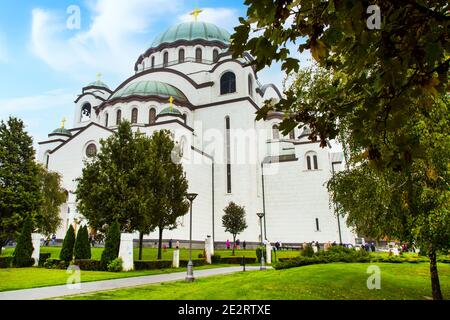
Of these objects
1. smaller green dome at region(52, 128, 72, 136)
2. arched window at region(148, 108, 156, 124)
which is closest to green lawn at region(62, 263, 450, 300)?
arched window at region(148, 108, 156, 124)

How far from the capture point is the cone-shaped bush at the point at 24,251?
55.4 ft

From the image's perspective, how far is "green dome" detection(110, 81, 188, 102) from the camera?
1364 inches

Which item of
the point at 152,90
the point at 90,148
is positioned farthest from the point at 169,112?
the point at 90,148

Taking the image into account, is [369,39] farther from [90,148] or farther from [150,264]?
[90,148]

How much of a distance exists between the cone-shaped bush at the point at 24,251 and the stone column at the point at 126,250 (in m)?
5.33

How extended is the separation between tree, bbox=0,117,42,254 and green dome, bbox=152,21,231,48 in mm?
23592

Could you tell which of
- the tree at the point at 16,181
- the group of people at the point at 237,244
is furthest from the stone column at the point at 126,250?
the group of people at the point at 237,244

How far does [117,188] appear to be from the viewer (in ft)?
57.7

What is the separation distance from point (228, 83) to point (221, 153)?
809 cm

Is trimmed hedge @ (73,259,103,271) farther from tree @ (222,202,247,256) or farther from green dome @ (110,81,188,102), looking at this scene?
green dome @ (110,81,188,102)

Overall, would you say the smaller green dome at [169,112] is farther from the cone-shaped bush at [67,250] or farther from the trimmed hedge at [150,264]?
the trimmed hedge at [150,264]

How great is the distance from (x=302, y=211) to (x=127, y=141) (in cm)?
2118

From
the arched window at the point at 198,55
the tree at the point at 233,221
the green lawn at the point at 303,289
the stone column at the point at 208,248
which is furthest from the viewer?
the arched window at the point at 198,55

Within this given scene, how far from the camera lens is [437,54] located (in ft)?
8.54
